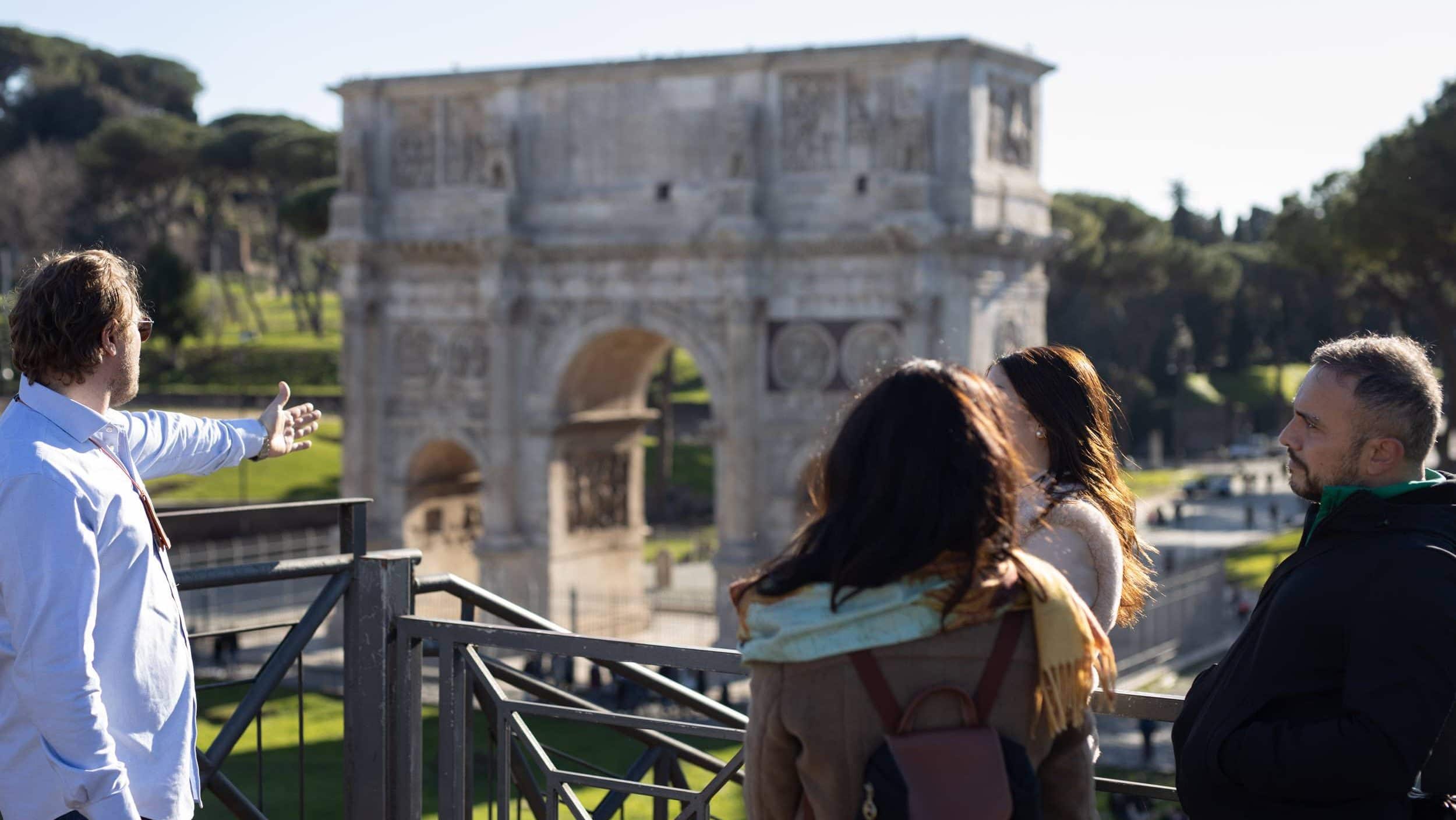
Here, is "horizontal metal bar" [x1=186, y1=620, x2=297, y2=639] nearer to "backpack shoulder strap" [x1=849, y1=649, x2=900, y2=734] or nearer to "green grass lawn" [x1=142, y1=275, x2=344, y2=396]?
"backpack shoulder strap" [x1=849, y1=649, x2=900, y2=734]

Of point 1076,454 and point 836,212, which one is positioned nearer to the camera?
point 1076,454

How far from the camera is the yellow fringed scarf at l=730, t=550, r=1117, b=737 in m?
2.86

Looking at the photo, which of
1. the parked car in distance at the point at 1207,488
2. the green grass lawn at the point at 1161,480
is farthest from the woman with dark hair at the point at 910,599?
the parked car in distance at the point at 1207,488

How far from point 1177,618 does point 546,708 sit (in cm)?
2257

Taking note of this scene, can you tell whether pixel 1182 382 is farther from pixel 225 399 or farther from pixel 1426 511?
pixel 1426 511

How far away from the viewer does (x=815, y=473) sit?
3.02m

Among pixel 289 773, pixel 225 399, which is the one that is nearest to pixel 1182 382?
pixel 225 399

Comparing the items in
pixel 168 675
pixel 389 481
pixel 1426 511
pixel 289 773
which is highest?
pixel 1426 511

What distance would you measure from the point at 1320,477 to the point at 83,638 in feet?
8.81

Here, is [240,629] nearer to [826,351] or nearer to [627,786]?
[627,786]

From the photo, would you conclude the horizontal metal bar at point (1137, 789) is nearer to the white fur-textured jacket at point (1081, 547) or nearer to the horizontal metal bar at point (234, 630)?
the white fur-textured jacket at point (1081, 547)

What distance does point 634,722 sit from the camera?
15.3 ft

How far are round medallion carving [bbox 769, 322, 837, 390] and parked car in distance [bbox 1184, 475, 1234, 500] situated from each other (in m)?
30.1

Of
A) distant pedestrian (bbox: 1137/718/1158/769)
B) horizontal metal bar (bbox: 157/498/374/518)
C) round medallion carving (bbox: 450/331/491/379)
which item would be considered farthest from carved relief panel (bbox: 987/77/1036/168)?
horizontal metal bar (bbox: 157/498/374/518)
